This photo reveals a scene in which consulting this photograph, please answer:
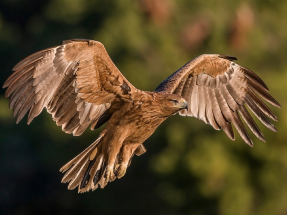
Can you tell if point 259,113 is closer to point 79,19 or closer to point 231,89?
point 231,89

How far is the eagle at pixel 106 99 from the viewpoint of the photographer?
9086mm

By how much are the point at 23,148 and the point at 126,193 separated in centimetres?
600

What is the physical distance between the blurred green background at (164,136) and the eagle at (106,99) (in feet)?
27.8

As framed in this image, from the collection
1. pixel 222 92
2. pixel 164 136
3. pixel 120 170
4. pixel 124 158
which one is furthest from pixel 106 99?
pixel 164 136

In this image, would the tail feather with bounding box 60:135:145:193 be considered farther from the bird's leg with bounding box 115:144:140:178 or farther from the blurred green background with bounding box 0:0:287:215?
the blurred green background with bounding box 0:0:287:215

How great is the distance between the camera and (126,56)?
76.6 feet

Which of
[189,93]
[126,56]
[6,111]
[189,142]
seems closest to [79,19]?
[6,111]

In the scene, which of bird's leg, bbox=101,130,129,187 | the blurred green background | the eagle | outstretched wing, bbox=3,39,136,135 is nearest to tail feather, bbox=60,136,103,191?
the eagle

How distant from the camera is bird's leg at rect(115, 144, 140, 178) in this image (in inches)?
386

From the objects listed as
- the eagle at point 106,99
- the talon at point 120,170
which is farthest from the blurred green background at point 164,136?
the talon at point 120,170

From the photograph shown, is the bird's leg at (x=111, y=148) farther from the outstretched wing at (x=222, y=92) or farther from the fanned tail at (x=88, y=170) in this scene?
the outstretched wing at (x=222, y=92)

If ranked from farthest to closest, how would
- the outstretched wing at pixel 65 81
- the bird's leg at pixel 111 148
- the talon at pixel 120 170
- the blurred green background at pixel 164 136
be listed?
1. the blurred green background at pixel 164 136
2. the talon at pixel 120 170
3. the bird's leg at pixel 111 148
4. the outstretched wing at pixel 65 81

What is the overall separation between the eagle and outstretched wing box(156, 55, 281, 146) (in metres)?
0.02

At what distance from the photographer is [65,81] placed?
30.6 feet
